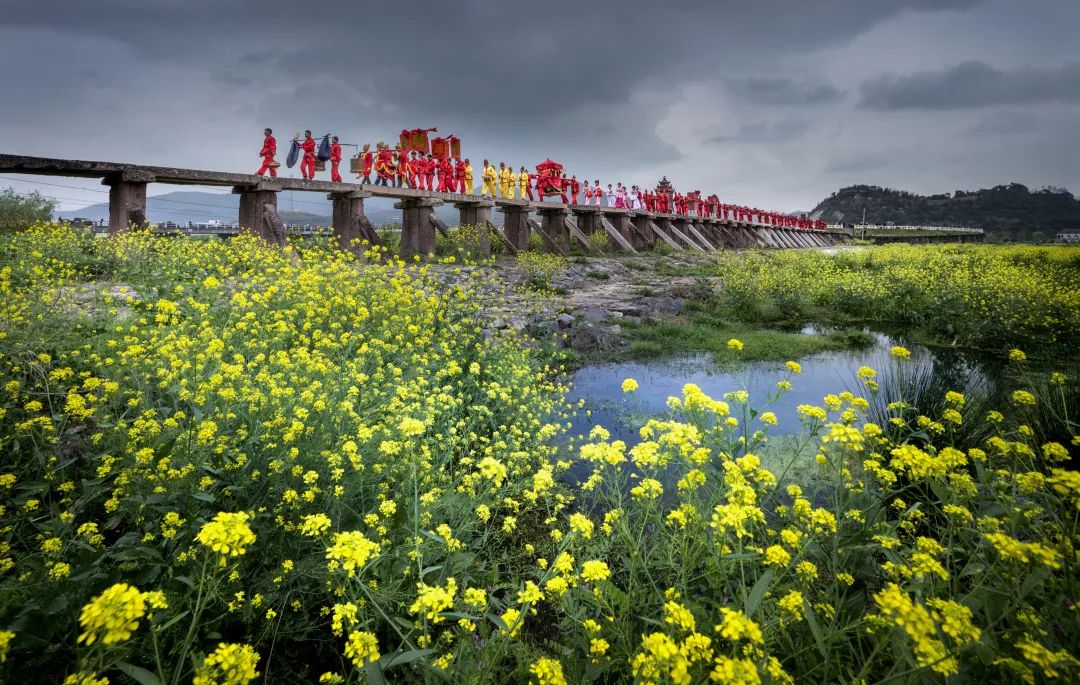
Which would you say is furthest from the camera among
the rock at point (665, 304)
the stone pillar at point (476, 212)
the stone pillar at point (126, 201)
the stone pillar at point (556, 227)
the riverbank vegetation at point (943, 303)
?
the stone pillar at point (556, 227)

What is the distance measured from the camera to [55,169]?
24.9 ft

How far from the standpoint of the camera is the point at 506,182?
56.7 ft

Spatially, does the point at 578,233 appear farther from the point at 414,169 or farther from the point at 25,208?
the point at 25,208

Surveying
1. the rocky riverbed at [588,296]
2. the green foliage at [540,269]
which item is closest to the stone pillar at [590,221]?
the rocky riverbed at [588,296]

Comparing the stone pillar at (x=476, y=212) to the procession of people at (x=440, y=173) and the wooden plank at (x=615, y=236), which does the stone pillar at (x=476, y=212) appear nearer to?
the procession of people at (x=440, y=173)

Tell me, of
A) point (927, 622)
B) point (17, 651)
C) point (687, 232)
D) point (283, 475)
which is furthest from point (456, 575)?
point (687, 232)

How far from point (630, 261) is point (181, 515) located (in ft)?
51.5

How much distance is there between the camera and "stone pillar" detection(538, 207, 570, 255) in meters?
17.5

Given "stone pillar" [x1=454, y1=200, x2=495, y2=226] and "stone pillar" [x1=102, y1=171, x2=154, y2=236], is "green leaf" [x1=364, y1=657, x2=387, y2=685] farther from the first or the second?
"stone pillar" [x1=454, y1=200, x2=495, y2=226]

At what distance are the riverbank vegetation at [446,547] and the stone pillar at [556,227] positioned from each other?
1364 centimetres

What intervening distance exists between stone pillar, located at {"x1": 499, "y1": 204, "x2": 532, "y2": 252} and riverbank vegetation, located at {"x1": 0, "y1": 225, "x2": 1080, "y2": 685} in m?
12.3

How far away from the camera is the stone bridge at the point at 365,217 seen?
832 centimetres

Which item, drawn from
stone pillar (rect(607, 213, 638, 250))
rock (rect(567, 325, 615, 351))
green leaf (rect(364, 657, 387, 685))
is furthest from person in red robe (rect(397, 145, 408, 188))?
green leaf (rect(364, 657, 387, 685))

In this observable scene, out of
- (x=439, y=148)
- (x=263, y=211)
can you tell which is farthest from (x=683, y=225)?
(x=263, y=211)
